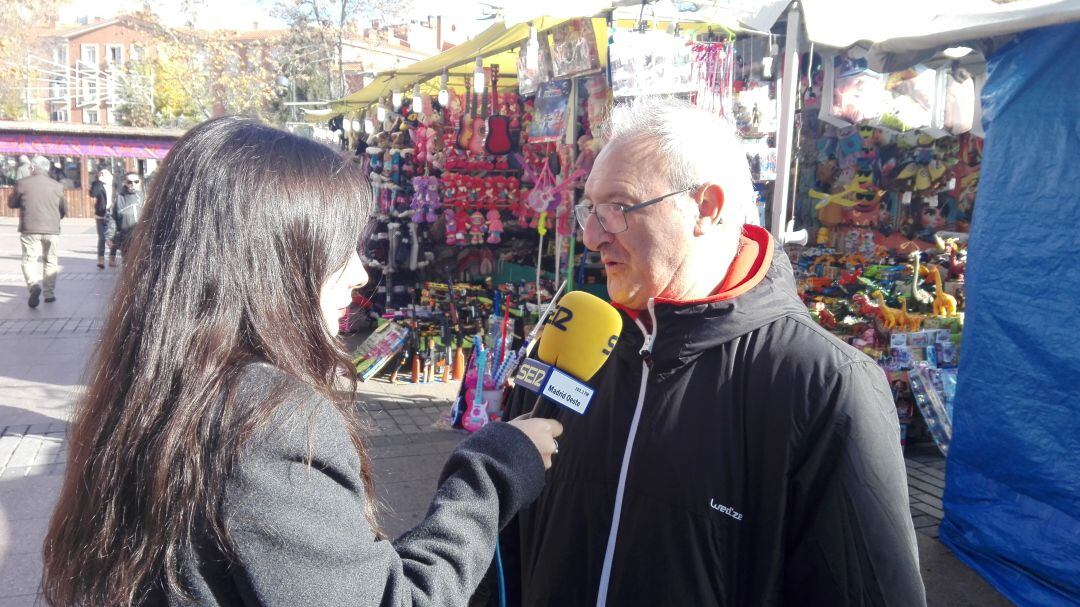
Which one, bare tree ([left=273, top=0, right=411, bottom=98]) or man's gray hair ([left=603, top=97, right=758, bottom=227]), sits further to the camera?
bare tree ([left=273, top=0, right=411, bottom=98])

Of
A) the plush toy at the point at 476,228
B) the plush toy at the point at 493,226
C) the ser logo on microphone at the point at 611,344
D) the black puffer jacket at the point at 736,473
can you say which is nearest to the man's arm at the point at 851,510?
the black puffer jacket at the point at 736,473

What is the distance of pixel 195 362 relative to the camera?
1.09 m

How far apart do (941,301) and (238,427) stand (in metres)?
5.58

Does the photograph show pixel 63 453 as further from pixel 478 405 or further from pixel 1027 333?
pixel 1027 333

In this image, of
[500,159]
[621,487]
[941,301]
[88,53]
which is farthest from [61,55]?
[621,487]

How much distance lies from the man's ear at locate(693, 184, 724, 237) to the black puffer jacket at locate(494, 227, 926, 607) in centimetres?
12

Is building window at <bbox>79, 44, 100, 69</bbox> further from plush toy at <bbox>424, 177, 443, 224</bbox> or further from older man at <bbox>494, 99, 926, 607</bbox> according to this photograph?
older man at <bbox>494, 99, 926, 607</bbox>

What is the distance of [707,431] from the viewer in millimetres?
1560

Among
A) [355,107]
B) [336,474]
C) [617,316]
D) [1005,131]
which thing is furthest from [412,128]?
[336,474]

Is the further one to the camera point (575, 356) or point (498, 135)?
Answer: point (498, 135)

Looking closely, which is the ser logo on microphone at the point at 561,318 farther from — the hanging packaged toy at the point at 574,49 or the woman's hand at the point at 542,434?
the hanging packaged toy at the point at 574,49

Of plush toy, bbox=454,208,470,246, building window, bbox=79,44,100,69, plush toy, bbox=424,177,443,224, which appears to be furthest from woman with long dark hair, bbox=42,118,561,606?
building window, bbox=79,44,100,69

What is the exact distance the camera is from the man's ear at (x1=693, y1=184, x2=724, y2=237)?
1.74 meters

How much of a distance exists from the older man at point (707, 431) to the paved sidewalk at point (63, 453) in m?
0.51
